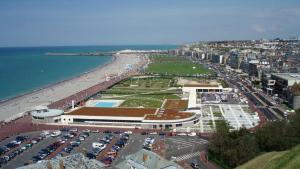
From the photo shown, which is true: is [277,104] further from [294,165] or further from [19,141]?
[294,165]

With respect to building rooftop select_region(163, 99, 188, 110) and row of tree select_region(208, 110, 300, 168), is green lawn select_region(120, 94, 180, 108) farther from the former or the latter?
row of tree select_region(208, 110, 300, 168)

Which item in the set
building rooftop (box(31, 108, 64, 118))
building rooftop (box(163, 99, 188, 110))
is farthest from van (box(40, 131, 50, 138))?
building rooftop (box(163, 99, 188, 110))

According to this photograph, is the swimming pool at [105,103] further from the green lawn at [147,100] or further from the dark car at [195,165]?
the dark car at [195,165]

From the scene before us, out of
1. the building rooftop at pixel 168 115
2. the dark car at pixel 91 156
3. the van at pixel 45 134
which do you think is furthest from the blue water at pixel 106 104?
the dark car at pixel 91 156

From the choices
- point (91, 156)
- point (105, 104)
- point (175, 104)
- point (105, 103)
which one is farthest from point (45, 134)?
point (175, 104)

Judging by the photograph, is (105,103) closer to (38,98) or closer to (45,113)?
(45,113)

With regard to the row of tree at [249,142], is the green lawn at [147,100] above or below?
below

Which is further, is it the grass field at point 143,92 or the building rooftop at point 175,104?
the grass field at point 143,92
